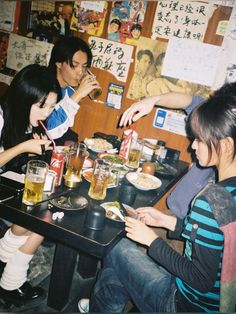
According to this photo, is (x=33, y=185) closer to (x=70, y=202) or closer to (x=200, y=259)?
(x=70, y=202)

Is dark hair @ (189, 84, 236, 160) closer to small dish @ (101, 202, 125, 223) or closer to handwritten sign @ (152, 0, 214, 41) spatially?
small dish @ (101, 202, 125, 223)

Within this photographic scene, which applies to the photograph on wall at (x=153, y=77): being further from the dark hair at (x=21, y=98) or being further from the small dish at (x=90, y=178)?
the small dish at (x=90, y=178)

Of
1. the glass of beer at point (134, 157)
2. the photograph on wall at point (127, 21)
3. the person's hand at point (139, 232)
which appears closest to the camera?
the person's hand at point (139, 232)

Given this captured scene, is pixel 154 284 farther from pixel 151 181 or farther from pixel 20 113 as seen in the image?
pixel 20 113

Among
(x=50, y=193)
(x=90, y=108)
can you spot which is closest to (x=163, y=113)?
(x=90, y=108)

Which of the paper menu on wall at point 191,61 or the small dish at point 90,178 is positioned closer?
the small dish at point 90,178

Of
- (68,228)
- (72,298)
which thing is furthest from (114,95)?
(68,228)

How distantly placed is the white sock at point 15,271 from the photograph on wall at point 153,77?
2103 millimetres

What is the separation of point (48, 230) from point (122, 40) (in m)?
2.48

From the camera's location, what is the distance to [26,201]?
1.47 meters

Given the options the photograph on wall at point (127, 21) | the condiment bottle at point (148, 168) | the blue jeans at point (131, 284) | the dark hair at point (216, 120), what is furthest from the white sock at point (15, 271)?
the photograph on wall at point (127, 21)

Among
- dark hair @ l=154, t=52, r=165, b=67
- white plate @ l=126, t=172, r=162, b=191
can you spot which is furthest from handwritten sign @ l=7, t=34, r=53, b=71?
white plate @ l=126, t=172, r=162, b=191

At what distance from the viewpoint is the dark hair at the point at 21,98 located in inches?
77.9

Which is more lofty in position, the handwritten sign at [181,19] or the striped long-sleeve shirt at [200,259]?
the handwritten sign at [181,19]
